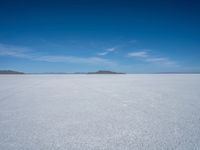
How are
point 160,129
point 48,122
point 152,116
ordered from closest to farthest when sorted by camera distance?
point 160,129 → point 48,122 → point 152,116

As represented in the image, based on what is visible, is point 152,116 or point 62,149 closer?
point 62,149

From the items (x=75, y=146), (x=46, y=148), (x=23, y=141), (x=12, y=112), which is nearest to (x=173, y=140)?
(x=75, y=146)

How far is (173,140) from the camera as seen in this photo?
166 cm

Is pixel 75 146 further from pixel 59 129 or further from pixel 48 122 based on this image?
pixel 48 122

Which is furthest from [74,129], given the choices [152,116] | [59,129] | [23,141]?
[152,116]

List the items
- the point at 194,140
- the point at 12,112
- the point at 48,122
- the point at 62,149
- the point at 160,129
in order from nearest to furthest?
1. the point at 62,149
2. the point at 194,140
3. the point at 160,129
4. the point at 48,122
5. the point at 12,112

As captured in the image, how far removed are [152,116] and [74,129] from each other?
4.50 ft

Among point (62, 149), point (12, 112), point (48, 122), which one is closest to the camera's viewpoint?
point (62, 149)

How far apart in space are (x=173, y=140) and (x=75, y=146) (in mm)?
1104

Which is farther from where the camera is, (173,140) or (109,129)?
(109,129)

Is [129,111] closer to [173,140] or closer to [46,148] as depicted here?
[173,140]

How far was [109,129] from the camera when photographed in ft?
6.55

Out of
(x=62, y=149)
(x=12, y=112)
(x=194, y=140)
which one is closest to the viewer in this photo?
(x=62, y=149)

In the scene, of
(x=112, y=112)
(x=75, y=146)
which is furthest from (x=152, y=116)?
(x=75, y=146)
